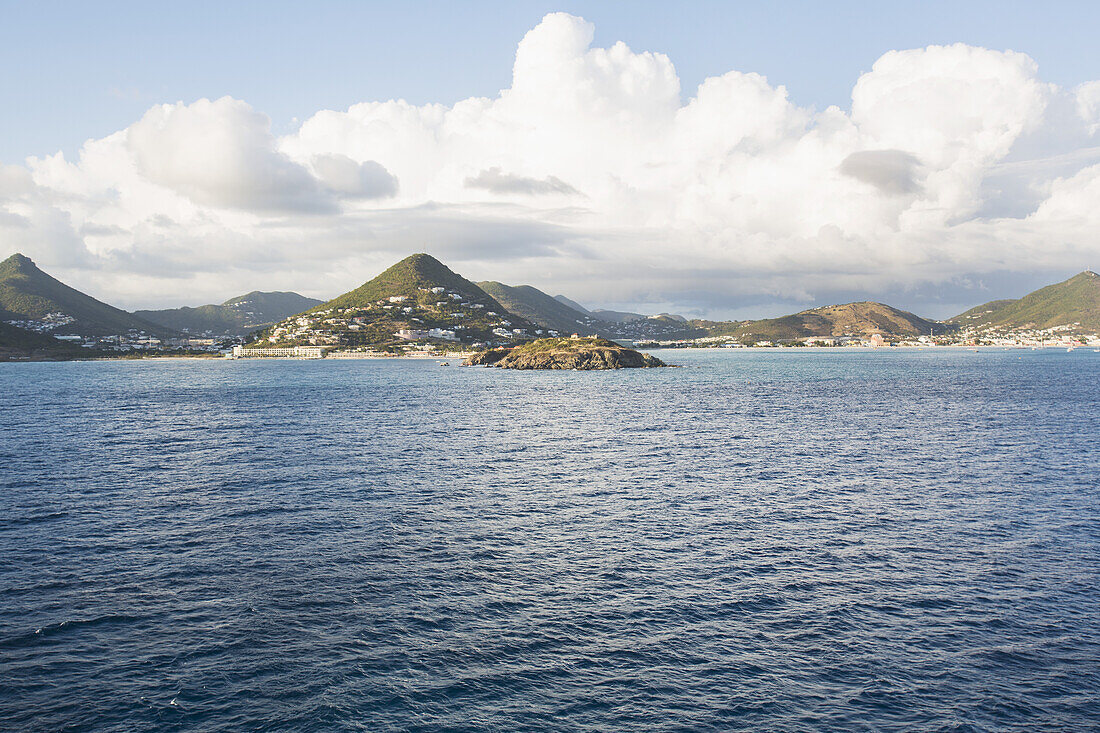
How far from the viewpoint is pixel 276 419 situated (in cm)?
9681

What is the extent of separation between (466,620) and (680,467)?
122 ft

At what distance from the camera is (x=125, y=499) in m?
48.8

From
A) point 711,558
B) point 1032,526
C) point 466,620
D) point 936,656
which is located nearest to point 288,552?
point 466,620

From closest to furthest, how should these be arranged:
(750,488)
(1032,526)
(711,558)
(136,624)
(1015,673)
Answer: (1015,673), (136,624), (711,558), (1032,526), (750,488)

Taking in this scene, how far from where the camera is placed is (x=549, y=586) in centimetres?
3238

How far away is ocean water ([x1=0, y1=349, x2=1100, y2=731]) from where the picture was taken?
2236 cm

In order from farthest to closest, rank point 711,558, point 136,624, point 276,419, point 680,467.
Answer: point 276,419 < point 680,467 < point 711,558 < point 136,624

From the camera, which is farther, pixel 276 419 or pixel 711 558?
pixel 276 419

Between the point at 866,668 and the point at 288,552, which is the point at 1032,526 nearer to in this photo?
the point at 866,668

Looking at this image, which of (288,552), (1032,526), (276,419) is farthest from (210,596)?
(276,419)

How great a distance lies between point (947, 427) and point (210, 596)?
3643 inches

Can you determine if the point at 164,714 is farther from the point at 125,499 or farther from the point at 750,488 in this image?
the point at 750,488

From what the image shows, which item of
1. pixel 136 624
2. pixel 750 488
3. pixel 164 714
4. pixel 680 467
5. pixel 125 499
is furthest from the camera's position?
pixel 680 467

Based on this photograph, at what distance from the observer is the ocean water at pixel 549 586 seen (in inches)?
880
